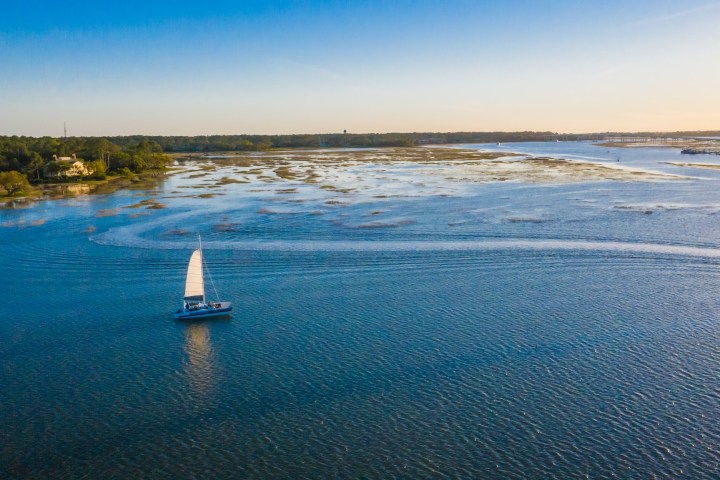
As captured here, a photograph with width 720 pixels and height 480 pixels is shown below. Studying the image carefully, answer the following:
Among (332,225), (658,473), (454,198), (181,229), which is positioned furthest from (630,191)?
(658,473)

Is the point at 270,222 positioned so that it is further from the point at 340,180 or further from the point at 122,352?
the point at 340,180

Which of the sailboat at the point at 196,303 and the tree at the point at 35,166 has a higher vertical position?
the tree at the point at 35,166

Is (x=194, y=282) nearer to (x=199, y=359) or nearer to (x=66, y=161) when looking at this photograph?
(x=199, y=359)

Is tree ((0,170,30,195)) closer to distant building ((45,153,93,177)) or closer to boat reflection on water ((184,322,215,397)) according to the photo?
distant building ((45,153,93,177))

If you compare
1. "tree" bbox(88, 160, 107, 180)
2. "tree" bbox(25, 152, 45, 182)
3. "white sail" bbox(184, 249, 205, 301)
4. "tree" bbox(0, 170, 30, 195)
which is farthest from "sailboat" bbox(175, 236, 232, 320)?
"tree" bbox(88, 160, 107, 180)

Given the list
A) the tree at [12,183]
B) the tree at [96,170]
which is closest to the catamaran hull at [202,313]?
the tree at [12,183]

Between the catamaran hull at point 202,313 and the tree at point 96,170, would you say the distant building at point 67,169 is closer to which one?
the tree at point 96,170
